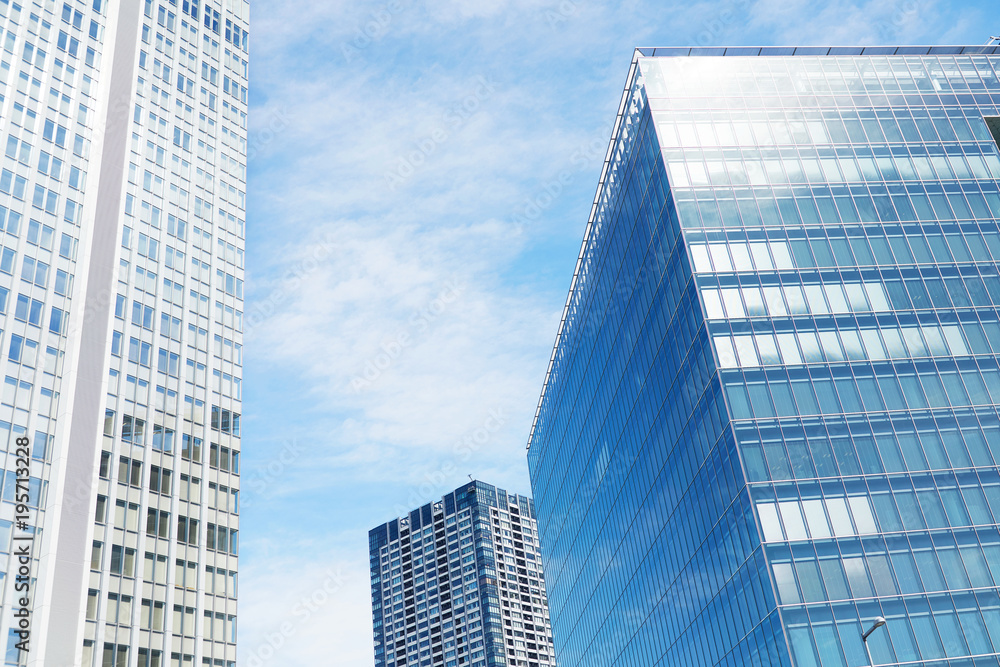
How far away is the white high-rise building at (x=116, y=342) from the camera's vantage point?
52500 millimetres

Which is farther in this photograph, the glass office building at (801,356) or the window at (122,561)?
the window at (122,561)

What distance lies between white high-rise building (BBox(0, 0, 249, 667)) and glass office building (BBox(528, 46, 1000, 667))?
3375 centimetres

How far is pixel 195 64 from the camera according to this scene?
8294 cm

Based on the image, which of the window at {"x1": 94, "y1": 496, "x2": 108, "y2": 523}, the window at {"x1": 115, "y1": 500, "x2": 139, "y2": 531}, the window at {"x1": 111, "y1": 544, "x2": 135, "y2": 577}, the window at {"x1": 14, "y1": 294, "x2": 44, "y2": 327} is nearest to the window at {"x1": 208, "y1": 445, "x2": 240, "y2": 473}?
the window at {"x1": 115, "y1": 500, "x2": 139, "y2": 531}

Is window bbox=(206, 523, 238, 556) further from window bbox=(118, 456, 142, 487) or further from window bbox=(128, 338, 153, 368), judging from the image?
window bbox=(128, 338, 153, 368)

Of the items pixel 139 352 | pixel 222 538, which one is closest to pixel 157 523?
pixel 222 538

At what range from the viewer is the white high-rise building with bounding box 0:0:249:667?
52500mm

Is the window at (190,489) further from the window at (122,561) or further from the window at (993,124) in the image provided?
the window at (993,124)

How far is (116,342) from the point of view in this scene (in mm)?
61781

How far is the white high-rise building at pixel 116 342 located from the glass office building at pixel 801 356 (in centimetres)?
3375

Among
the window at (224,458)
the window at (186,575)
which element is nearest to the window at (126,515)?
the window at (186,575)

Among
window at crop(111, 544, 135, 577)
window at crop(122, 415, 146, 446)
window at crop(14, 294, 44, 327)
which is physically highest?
window at crop(14, 294, 44, 327)

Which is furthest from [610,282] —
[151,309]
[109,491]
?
[109,491]

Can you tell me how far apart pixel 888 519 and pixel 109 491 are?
4864cm
